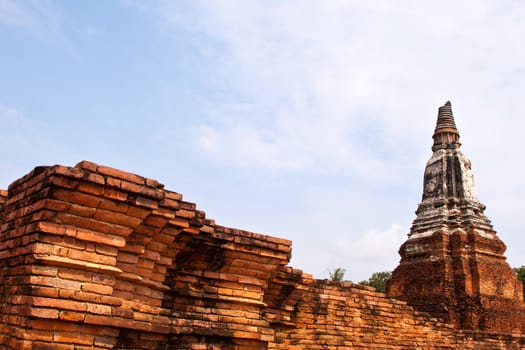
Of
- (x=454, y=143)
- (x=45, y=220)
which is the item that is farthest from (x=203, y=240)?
(x=454, y=143)

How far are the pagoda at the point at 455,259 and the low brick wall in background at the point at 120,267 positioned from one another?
1067cm

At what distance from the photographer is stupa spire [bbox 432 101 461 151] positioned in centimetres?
1866

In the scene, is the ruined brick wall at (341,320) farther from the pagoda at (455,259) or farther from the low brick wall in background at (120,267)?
the pagoda at (455,259)

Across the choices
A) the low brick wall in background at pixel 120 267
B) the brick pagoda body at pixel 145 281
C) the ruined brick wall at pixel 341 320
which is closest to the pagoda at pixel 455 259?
the ruined brick wall at pixel 341 320

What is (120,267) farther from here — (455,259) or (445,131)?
(445,131)

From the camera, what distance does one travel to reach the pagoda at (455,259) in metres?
15.2

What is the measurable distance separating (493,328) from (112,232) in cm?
1306

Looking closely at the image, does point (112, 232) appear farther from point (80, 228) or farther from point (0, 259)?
point (0, 259)

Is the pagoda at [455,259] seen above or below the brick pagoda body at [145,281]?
above

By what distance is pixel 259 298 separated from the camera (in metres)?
6.23

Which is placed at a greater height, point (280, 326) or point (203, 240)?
point (203, 240)

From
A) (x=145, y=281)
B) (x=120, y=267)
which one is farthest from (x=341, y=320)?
(x=120, y=267)

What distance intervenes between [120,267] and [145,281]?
34 centimetres

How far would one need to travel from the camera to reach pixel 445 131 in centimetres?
1877
